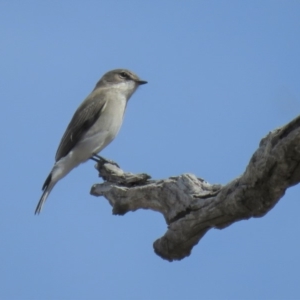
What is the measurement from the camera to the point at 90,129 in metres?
11.2

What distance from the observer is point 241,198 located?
6418 millimetres

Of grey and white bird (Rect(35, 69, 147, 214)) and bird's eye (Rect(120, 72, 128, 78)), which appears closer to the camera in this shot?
grey and white bird (Rect(35, 69, 147, 214))

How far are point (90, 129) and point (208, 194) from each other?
14.8 feet

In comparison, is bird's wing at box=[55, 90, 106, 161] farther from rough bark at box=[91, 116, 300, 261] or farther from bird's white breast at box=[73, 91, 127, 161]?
rough bark at box=[91, 116, 300, 261]

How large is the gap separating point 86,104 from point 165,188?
449cm

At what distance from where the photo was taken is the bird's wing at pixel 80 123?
36.8 feet

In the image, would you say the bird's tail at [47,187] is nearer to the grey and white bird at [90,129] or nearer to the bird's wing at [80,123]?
the grey and white bird at [90,129]

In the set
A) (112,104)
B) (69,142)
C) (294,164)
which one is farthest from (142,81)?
(294,164)

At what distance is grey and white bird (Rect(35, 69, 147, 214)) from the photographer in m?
11.0

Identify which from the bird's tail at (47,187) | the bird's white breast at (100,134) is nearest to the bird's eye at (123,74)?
the bird's white breast at (100,134)

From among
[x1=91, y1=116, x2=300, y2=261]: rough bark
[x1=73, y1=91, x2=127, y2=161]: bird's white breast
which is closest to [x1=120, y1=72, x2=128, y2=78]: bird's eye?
[x1=73, y1=91, x2=127, y2=161]: bird's white breast

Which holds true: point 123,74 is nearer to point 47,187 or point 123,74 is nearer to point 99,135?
point 99,135

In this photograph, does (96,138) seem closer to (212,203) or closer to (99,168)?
(99,168)

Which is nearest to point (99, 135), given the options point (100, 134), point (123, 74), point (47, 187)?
point (100, 134)
